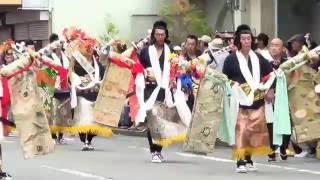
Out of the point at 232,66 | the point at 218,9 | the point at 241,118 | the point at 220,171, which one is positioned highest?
the point at 218,9

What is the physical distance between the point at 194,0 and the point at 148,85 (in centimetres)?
1266

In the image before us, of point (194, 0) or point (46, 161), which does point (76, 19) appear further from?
point (46, 161)

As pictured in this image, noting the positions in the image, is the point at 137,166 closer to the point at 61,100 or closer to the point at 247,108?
the point at 247,108

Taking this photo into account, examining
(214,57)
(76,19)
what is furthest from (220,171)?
(76,19)

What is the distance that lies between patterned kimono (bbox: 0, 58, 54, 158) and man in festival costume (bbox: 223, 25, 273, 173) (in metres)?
2.59

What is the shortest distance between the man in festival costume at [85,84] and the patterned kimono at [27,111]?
14.9 ft

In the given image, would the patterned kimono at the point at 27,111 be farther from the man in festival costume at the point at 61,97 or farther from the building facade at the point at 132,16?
the building facade at the point at 132,16

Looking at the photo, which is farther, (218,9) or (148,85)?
(218,9)

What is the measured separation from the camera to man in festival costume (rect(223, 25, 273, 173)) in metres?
11.1

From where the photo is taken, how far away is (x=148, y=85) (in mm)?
12617

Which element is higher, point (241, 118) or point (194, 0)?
point (194, 0)

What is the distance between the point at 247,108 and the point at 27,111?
2939 mm

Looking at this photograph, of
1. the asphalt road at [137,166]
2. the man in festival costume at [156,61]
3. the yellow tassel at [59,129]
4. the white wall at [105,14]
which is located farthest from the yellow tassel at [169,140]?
Answer: the white wall at [105,14]

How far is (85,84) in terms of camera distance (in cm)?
1501
